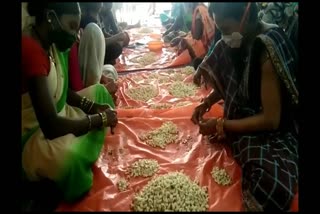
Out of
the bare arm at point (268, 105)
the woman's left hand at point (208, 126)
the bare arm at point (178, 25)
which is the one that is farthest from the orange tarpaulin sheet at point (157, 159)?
the bare arm at point (178, 25)

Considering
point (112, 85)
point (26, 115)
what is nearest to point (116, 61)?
point (112, 85)

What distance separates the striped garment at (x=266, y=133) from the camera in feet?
4.50

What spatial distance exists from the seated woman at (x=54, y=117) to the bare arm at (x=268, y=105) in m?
0.68

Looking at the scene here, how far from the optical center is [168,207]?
1305mm

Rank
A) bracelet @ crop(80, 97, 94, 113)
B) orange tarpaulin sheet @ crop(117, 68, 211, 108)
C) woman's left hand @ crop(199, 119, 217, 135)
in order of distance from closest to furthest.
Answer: woman's left hand @ crop(199, 119, 217, 135)
bracelet @ crop(80, 97, 94, 113)
orange tarpaulin sheet @ crop(117, 68, 211, 108)

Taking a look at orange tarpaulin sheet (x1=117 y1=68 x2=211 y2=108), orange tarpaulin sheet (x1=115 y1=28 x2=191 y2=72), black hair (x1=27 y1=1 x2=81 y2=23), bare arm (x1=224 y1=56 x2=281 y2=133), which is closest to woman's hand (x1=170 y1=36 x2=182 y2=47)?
orange tarpaulin sheet (x1=115 y1=28 x2=191 y2=72)

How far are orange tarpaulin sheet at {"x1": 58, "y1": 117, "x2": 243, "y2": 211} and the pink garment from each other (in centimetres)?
36

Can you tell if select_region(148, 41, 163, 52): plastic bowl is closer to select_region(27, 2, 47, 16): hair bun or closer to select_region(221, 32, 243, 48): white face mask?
select_region(221, 32, 243, 48): white face mask

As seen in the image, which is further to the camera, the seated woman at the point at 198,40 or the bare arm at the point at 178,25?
the bare arm at the point at 178,25

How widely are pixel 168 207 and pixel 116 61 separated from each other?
2.40 meters

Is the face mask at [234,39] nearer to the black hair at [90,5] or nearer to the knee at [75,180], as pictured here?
the black hair at [90,5]

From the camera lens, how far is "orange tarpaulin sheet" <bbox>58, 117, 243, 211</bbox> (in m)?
1.46

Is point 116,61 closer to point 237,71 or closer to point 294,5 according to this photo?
point 237,71

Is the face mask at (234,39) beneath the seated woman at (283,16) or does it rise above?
beneath
